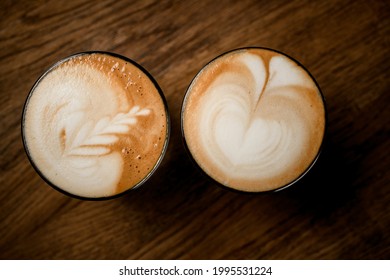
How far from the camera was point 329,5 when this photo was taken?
3.21ft

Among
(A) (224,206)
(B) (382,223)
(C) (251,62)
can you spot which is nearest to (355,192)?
(B) (382,223)

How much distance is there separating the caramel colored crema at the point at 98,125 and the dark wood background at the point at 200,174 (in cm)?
14

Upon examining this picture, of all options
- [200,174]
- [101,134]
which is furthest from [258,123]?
[101,134]

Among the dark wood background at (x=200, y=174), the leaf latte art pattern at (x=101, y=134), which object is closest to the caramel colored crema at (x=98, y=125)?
the leaf latte art pattern at (x=101, y=134)

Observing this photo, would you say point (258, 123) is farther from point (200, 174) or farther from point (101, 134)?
point (101, 134)

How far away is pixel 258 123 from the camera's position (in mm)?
817

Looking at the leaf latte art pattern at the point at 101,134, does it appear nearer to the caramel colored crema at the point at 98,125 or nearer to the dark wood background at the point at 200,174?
the caramel colored crema at the point at 98,125

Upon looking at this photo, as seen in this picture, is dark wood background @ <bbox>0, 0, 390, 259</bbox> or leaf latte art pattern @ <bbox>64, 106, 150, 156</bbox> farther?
dark wood background @ <bbox>0, 0, 390, 259</bbox>

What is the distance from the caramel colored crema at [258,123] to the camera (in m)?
0.82

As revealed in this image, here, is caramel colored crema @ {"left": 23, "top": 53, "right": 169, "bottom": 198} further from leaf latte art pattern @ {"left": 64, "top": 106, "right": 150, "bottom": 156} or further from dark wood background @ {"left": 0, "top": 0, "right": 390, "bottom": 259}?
dark wood background @ {"left": 0, "top": 0, "right": 390, "bottom": 259}

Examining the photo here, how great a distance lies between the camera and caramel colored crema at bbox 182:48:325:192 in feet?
2.68

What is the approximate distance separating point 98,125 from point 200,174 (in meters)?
0.28

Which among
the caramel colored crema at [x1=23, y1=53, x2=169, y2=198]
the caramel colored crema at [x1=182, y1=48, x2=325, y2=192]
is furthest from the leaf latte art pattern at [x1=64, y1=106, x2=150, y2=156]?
the caramel colored crema at [x1=182, y1=48, x2=325, y2=192]

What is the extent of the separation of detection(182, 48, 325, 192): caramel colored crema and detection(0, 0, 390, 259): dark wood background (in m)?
0.15
